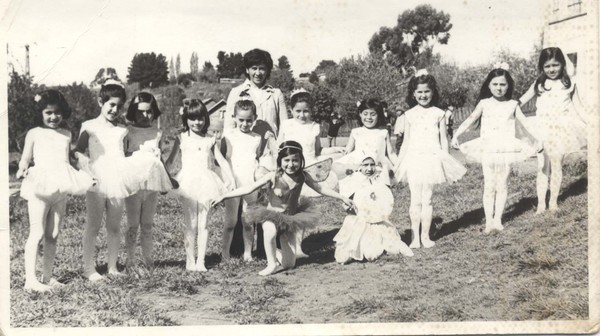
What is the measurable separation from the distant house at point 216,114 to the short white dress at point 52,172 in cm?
99

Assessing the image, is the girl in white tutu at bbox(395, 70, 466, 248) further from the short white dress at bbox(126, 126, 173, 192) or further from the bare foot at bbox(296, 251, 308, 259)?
the short white dress at bbox(126, 126, 173, 192)

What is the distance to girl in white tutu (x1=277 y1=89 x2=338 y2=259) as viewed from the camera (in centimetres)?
570

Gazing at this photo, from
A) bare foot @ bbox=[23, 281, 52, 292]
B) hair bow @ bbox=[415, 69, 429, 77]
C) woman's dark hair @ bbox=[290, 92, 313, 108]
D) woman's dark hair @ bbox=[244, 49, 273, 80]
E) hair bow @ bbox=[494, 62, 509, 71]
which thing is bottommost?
bare foot @ bbox=[23, 281, 52, 292]

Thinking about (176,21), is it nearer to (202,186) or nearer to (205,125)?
(205,125)

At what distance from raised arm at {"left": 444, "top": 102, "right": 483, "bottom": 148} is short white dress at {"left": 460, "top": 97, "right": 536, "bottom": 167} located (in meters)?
0.04

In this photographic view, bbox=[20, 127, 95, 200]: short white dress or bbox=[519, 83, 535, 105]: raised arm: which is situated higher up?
bbox=[519, 83, 535, 105]: raised arm

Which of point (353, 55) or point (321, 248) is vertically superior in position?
point (353, 55)

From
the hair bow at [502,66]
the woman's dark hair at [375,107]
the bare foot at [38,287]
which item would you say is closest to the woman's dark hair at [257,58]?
the woman's dark hair at [375,107]

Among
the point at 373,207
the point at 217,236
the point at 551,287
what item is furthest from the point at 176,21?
the point at 551,287

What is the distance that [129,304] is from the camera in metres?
5.43

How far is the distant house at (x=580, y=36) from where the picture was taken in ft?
18.9

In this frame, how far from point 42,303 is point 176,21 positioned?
2.39 m

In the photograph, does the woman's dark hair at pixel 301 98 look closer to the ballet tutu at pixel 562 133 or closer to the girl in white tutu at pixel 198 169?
the girl in white tutu at pixel 198 169

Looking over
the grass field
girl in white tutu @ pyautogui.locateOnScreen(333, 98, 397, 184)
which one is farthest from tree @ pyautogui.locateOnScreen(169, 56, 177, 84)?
girl in white tutu @ pyautogui.locateOnScreen(333, 98, 397, 184)
